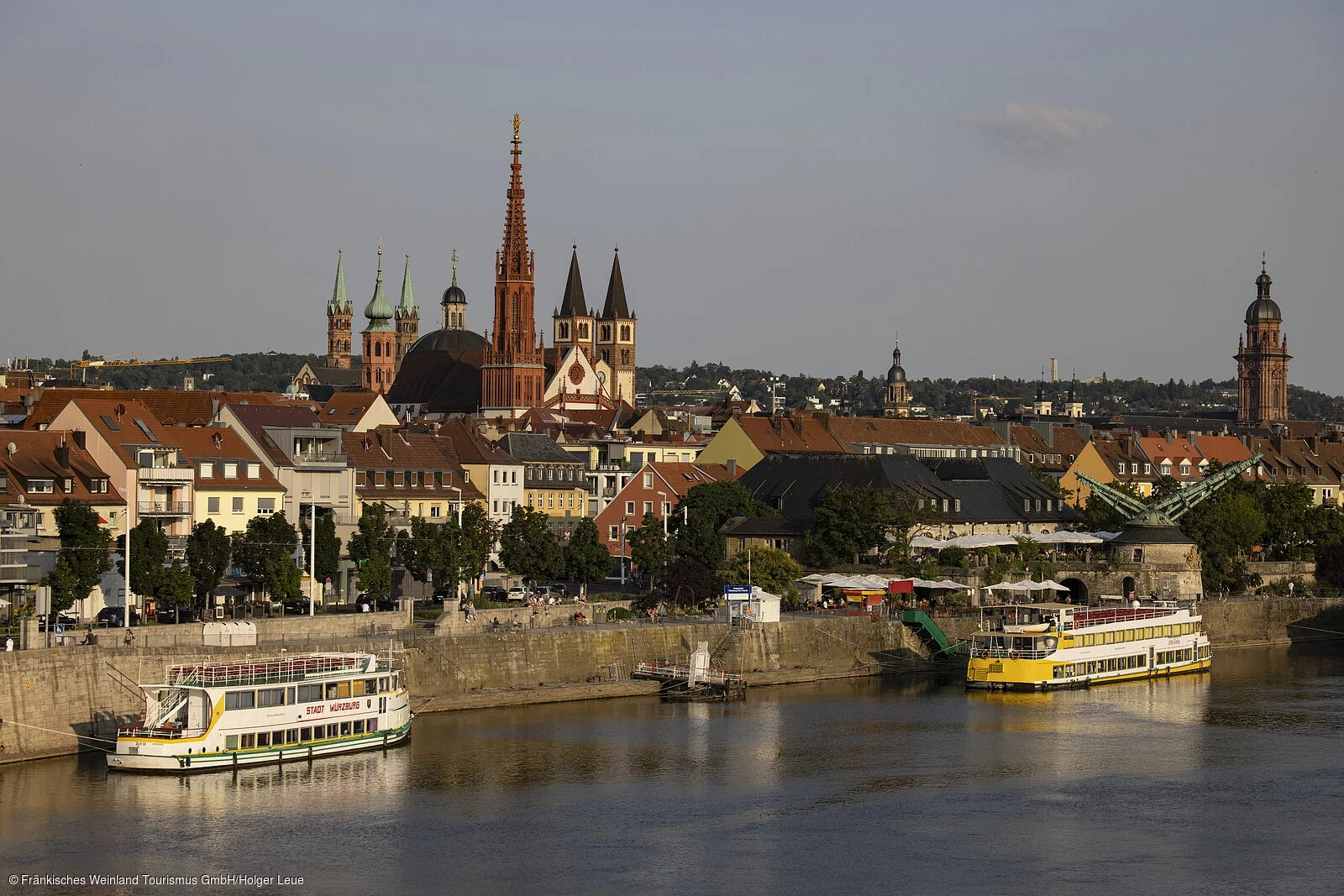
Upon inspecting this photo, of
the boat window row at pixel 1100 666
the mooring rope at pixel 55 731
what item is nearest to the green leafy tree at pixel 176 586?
the mooring rope at pixel 55 731

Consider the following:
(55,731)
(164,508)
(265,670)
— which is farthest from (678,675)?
(55,731)

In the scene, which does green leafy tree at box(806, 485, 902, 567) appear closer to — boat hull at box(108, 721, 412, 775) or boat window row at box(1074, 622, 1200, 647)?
boat window row at box(1074, 622, 1200, 647)

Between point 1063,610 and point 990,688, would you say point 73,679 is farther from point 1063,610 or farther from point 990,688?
point 1063,610

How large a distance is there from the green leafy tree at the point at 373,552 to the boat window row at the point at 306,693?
15672 mm

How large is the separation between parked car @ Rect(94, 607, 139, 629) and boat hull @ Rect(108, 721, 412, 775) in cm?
948

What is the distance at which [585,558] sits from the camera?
334 feet

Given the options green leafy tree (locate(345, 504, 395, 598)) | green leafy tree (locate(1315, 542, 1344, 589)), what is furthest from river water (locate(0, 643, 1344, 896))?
green leafy tree (locate(1315, 542, 1344, 589))

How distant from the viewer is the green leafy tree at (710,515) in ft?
347

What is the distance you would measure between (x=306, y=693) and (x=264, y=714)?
175 cm

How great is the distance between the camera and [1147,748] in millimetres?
75562

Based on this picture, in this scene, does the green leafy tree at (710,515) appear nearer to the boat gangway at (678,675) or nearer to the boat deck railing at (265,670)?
the boat gangway at (678,675)

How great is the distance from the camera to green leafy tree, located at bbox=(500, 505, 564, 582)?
100125 millimetres

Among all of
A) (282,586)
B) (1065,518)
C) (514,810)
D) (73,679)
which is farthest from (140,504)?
(1065,518)

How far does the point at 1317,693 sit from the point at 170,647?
4468 cm
